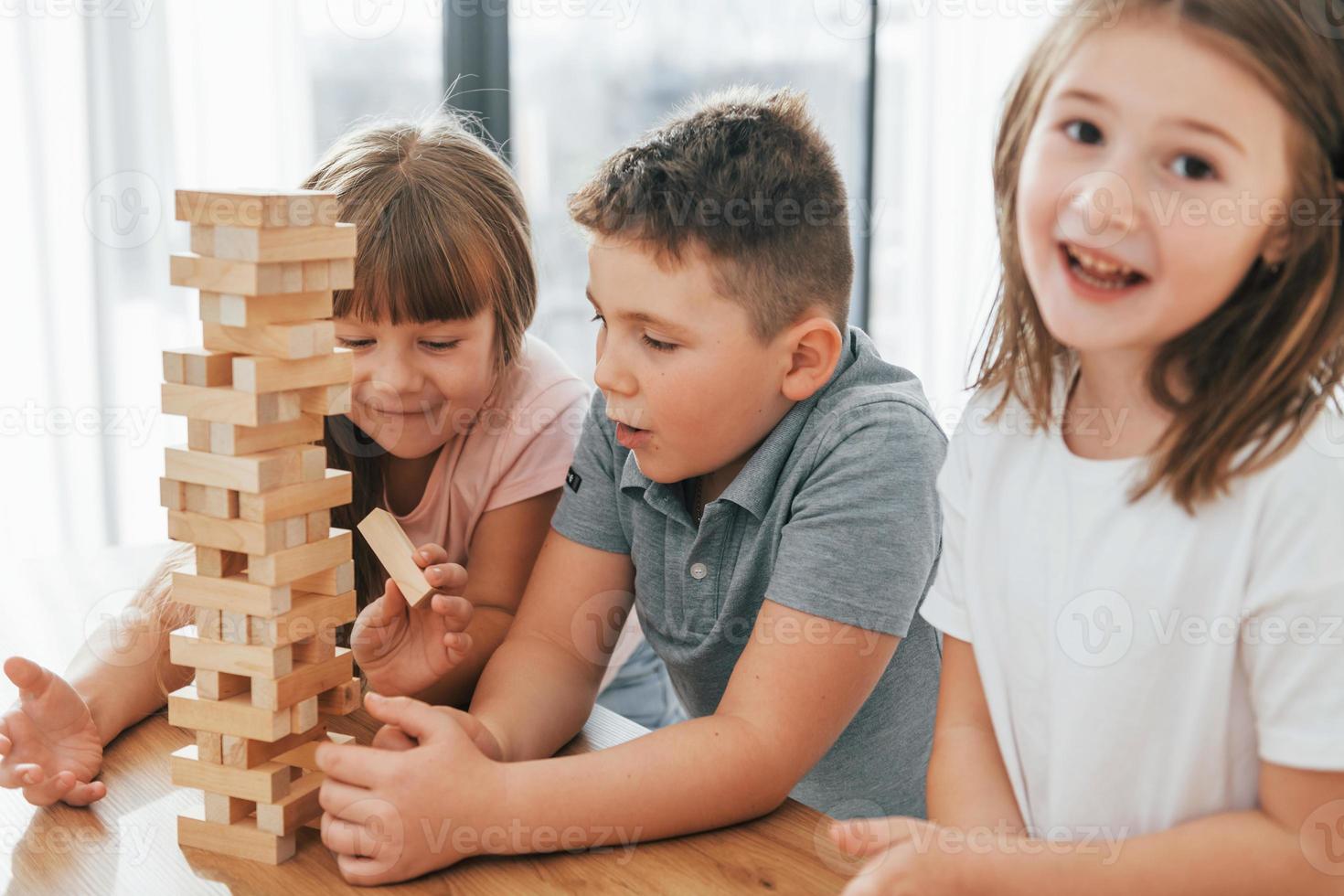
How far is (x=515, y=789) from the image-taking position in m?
0.87

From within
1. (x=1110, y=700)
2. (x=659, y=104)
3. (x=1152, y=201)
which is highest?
(x=659, y=104)

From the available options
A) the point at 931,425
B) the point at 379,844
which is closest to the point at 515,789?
the point at 379,844

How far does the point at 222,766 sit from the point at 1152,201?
0.74 m

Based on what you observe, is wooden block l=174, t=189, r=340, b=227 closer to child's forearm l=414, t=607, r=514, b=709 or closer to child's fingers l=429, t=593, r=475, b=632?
child's fingers l=429, t=593, r=475, b=632

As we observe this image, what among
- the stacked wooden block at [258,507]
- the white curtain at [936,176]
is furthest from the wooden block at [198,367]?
the white curtain at [936,176]

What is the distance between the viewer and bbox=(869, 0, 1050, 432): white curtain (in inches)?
149

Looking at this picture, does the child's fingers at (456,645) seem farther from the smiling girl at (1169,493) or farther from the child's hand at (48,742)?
the smiling girl at (1169,493)

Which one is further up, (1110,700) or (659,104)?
(659,104)

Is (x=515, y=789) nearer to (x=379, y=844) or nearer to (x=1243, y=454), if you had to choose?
(x=379, y=844)

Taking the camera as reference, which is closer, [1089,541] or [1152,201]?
[1152,201]

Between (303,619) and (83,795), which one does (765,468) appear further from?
(83,795)

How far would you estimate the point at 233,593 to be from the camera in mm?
844

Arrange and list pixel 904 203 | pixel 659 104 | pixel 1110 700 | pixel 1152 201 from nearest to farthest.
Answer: pixel 1152 201 → pixel 1110 700 → pixel 659 104 → pixel 904 203

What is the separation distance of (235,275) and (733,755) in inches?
19.5
